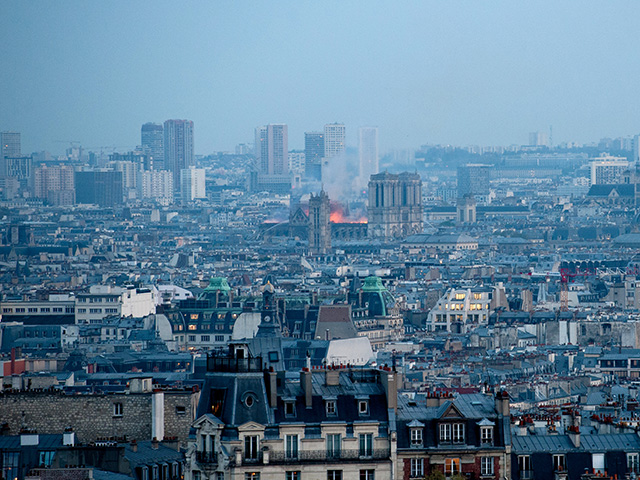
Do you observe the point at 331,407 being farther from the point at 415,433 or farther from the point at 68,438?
the point at 68,438

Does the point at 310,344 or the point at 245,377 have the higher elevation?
the point at 245,377

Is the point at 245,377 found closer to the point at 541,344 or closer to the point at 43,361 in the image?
the point at 43,361

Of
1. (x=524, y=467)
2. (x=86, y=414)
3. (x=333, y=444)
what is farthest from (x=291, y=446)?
(x=524, y=467)

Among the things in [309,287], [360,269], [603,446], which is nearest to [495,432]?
[603,446]

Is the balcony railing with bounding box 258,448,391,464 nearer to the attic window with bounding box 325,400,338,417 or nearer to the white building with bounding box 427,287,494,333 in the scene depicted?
the attic window with bounding box 325,400,338,417

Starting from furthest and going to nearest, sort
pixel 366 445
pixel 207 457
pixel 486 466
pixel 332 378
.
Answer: pixel 332 378 < pixel 486 466 < pixel 366 445 < pixel 207 457
